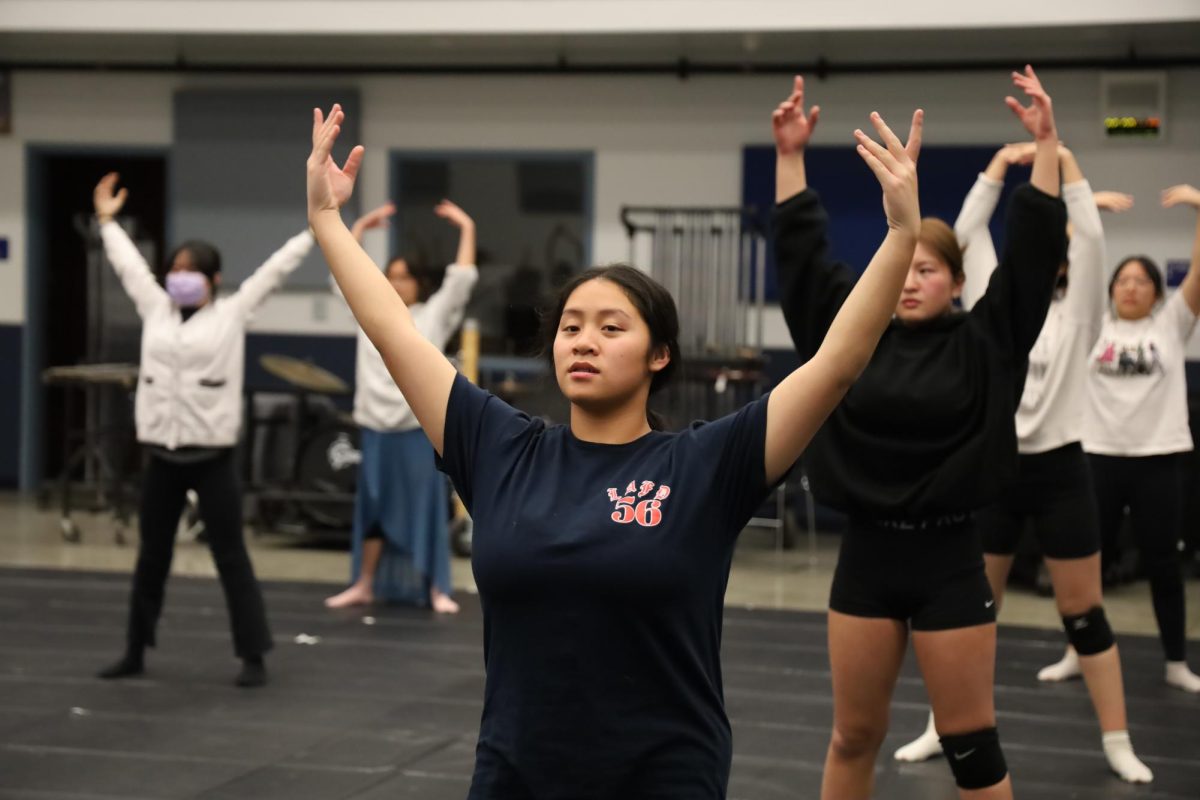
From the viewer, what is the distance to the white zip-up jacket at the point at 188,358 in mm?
5559

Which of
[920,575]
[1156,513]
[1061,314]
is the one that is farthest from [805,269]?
[1156,513]

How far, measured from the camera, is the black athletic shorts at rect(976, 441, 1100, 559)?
4.52m

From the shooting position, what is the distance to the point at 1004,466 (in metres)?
3.23

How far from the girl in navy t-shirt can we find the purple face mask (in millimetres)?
3613

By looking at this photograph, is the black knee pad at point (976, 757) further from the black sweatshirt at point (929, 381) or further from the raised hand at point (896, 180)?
the raised hand at point (896, 180)

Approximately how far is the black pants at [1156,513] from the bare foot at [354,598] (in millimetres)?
3394

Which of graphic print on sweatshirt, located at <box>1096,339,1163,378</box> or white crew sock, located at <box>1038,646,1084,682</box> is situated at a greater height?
graphic print on sweatshirt, located at <box>1096,339,1163,378</box>

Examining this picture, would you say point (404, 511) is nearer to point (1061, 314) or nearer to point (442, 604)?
point (442, 604)

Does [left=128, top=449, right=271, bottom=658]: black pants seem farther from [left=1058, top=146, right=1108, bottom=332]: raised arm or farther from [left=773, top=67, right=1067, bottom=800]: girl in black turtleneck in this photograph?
[left=1058, top=146, right=1108, bottom=332]: raised arm

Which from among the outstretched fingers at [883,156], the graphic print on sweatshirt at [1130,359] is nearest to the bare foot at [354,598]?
the graphic print on sweatshirt at [1130,359]

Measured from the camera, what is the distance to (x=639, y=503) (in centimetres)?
211

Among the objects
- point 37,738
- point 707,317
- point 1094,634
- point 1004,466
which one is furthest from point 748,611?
point 1004,466

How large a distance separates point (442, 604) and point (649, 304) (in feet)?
17.0

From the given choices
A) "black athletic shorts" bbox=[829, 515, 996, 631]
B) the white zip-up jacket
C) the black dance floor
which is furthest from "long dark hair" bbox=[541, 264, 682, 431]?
the white zip-up jacket
